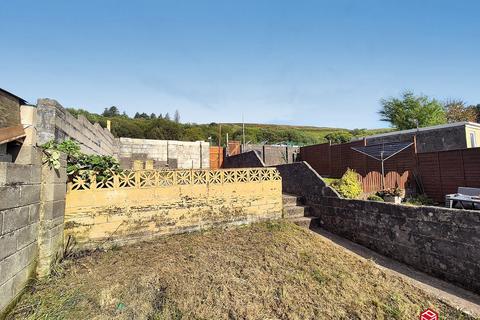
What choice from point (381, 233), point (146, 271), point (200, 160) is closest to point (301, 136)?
point (200, 160)

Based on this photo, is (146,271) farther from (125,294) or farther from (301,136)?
(301,136)

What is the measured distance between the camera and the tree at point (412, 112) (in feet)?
91.1

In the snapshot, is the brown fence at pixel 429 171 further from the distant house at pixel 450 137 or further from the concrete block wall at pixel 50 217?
the concrete block wall at pixel 50 217

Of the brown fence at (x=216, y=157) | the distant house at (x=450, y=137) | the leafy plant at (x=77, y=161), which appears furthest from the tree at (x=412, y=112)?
the leafy plant at (x=77, y=161)

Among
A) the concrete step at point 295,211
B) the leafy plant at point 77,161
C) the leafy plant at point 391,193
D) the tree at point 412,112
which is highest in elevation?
the tree at point 412,112

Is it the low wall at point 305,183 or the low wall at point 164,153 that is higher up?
the low wall at point 164,153

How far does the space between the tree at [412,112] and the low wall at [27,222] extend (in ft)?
108

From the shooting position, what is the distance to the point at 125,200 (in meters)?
5.62

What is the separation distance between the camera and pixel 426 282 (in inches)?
191

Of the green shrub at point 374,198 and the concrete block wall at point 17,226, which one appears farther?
the green shrub at point 374,198

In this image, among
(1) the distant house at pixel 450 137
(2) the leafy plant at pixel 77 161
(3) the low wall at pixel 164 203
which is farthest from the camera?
(1) the distant house at pixel 450 137

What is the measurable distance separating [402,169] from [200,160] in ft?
36.8

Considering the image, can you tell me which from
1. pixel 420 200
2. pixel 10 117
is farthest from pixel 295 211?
pixel 10 117

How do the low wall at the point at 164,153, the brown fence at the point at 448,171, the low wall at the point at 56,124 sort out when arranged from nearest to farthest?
1. the low wall at the point at 56,124
2. the brown fence at the point at 448,171
3. the low wall at the point at 164,153
